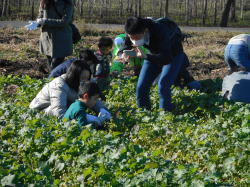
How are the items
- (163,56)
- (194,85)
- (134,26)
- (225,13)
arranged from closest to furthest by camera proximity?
A: 1. (134,26)
2. (163,56)
3. (194,85)
4. (225,13)

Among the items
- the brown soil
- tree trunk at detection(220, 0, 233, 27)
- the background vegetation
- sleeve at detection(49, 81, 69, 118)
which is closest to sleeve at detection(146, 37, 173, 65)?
sleeve at detection(49, 81, 69, 118)

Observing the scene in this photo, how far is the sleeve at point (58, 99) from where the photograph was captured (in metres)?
7.07

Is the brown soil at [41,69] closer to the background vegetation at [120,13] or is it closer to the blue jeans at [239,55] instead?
the blue jeans at [239,55]

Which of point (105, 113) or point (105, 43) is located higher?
point (105, 43)

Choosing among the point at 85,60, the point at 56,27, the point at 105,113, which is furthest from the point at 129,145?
the point at 56,27

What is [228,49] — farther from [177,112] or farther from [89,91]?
[89,91]

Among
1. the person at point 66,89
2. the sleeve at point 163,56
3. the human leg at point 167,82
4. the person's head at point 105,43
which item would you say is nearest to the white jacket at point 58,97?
the person at point 66,89

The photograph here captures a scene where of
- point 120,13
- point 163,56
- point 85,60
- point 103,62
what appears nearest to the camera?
point 163,56

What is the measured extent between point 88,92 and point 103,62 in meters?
2.35

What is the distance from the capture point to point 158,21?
7.39 metres

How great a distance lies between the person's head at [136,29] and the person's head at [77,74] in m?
0.63

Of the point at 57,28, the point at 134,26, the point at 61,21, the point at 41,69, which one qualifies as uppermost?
the point at 134,26

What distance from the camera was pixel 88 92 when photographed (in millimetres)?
6680

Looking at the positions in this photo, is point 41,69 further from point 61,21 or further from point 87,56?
point 87,56
